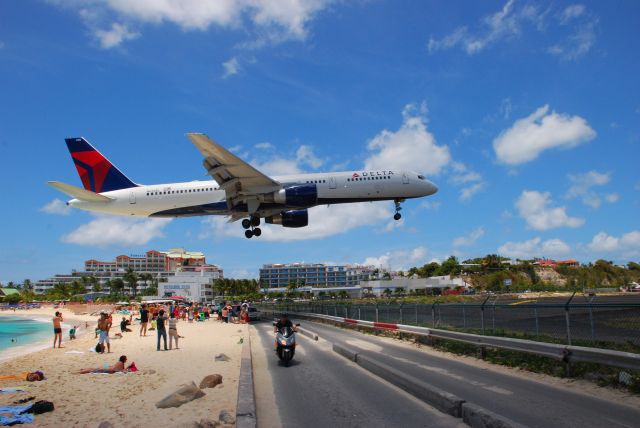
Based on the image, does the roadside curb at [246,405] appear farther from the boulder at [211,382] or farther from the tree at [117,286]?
the tree at [117,286]

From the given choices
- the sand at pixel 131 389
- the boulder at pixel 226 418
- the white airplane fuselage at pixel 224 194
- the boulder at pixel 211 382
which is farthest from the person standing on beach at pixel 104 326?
the boulder at pixel 226 418

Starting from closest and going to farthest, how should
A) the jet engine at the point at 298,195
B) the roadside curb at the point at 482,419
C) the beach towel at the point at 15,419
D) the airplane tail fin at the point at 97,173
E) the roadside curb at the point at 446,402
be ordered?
the roadside curb at the point at 482,419
the roadside curb at the point at 446,402
the beach towel at the point at 15,419
the jet engine at the point at 298,195
the airplane tail fin at the point at 97,173

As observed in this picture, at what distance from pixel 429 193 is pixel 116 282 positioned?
581 ft

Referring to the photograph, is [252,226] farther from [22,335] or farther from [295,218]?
[22,335]

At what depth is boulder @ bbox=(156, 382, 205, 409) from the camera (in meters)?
8.95

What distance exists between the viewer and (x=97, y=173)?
3669 cm

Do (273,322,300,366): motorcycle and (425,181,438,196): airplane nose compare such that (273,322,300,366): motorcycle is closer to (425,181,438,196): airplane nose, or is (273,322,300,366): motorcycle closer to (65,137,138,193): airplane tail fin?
(425,181,438,196): airplane nose

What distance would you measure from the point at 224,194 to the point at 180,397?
84.8 feet

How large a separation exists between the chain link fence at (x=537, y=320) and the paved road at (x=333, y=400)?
434 centimetres

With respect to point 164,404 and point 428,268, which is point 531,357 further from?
point 428,268

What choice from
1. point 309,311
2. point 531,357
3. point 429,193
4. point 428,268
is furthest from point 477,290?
point 531,357

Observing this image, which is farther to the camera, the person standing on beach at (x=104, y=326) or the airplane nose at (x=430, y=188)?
the airplane nose at (x=430, y=188)

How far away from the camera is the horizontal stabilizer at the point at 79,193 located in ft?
95.0

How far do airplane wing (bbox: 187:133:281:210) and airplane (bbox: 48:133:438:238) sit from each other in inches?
2.5
